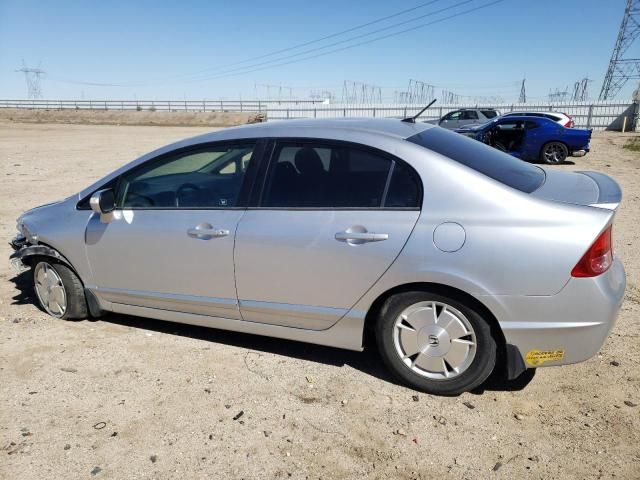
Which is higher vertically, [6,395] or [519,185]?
[519,185]

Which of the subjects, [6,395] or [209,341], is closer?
[6,395]

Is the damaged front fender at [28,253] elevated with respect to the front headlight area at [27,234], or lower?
lower

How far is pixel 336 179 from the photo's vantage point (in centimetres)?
320

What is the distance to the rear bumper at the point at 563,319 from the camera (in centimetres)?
268

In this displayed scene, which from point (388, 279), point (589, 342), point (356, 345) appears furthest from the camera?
point (356, 345)

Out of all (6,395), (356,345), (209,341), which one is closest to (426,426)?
(356,345)

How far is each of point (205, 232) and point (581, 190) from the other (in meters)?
2.38

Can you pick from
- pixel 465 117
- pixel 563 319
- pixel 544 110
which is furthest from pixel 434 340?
pixel 544 110

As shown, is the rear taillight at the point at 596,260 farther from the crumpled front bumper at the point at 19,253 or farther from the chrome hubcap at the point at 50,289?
the crumpled front bumper at the point at 19,253

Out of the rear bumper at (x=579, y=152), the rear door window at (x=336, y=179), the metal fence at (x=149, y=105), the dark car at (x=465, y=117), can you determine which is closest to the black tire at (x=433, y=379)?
the rear door window at (x=336, y=179)

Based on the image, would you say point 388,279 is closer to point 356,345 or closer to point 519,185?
point 356,345

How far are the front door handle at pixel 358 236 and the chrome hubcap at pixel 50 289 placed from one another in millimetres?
2542

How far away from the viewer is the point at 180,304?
370 cm

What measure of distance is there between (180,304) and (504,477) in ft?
7.77
